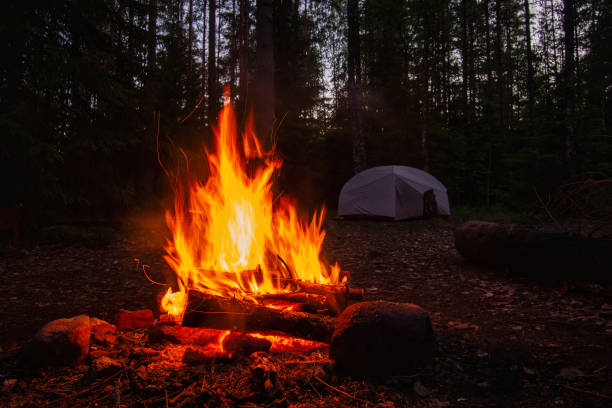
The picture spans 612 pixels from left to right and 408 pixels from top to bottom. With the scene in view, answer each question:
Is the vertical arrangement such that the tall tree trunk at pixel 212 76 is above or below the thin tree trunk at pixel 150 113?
above

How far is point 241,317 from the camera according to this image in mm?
3193

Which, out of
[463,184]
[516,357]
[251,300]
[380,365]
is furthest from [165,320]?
[463,184]

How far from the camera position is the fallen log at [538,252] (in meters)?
4.41

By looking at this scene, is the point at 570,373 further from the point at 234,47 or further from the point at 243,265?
the point at 234,47

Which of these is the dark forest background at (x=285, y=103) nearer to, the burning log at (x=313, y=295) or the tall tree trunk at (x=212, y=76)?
the tall tree trunk at (x=212, y=76)

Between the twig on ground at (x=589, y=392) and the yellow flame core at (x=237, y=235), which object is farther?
the yellow flame core at (x=237, y=235)

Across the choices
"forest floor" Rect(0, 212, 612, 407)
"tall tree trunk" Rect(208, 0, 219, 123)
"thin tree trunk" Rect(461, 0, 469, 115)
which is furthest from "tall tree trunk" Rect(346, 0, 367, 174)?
"thin tree trunk" Rect(461, 0, 469, 115)

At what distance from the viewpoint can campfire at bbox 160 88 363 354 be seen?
10.5ft

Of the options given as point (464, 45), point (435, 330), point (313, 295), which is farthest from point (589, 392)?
point (464, 45)

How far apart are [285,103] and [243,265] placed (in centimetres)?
1308

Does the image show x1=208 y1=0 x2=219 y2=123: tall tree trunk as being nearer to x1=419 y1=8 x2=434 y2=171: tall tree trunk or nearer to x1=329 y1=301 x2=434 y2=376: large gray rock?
x1=419 y1=8 x2=434 y2=171: tall tree trunk

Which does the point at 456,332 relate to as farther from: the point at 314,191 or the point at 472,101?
the point at 472,101

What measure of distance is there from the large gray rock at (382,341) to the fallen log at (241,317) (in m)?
0.49

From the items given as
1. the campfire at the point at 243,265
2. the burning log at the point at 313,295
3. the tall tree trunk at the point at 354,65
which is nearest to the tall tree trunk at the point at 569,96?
the tall tree trunk at the point at 354,65
